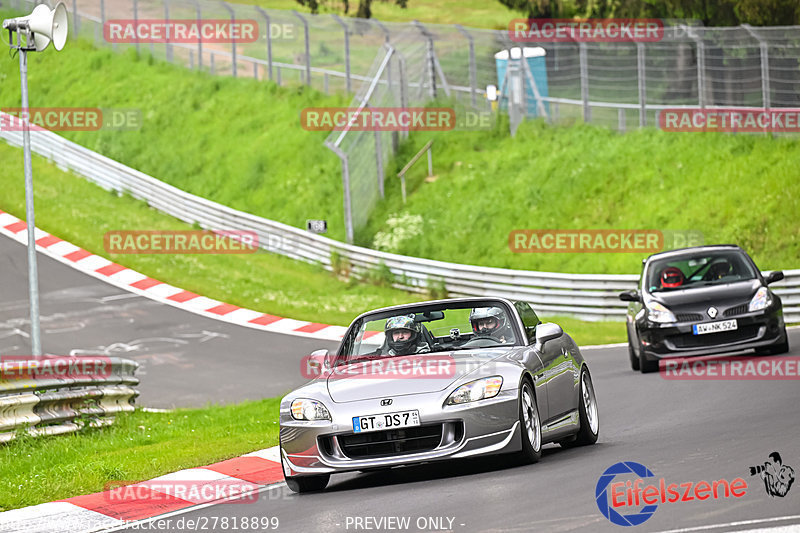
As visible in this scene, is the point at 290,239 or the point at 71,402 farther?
the point at 290,239

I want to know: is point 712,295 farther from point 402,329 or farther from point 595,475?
point 595,475

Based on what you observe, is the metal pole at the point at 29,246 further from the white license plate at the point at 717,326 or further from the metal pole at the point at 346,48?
the metal pole at the point at 346,48

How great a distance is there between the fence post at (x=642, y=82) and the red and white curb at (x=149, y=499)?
21267mm

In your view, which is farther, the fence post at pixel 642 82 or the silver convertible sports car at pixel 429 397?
the fence post at pixel 642 82

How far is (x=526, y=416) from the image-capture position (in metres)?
9.17

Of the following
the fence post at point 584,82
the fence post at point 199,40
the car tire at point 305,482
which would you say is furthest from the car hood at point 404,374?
the fence post at point 199,40

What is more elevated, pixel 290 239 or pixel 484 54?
pixel 484 54

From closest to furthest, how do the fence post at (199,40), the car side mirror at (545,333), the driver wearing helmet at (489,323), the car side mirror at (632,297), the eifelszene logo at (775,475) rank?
the eifelszene logo at (775,475) → the car side mirror at (545,333) → the driver wearing helmet at (489,323) → the car side mirror at (632,297) → the fence post at (199,40)

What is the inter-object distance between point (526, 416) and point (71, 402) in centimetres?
607

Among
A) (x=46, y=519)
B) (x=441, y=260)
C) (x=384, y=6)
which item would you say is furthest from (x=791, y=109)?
(x=384, y=6)

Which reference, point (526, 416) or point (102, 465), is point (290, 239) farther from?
point (526, 416)

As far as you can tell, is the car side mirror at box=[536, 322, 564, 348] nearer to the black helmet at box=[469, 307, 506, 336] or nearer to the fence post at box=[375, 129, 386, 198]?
the black helmet at box=[469, 307, 506, 336]

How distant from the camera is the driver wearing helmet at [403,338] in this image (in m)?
10.0

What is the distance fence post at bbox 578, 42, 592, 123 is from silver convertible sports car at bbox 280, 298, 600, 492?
22.4m
